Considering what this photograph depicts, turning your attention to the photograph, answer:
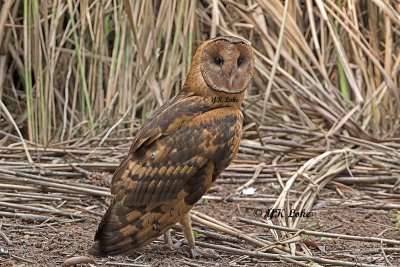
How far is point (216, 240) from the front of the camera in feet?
15.5

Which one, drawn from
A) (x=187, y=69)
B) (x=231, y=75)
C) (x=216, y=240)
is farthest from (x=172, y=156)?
(x=187, y=69)

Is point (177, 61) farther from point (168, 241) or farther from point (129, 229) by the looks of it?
point (129, 229)

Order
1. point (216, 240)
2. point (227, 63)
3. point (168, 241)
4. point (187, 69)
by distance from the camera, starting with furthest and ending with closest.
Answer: point (187, 69)
point (216, 240)
point (168, 241)
point (227, 63)

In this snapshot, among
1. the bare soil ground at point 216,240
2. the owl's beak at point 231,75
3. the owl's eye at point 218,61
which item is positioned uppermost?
the owl's eye at point 218,61

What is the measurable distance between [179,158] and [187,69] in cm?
212

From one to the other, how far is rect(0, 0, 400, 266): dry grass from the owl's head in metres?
1.44

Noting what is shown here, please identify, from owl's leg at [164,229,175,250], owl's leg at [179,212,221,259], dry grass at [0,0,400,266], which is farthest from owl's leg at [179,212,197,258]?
dry grass at [0,0,400,266]

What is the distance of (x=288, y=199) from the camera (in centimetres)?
524

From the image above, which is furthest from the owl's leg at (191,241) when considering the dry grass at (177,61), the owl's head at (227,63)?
the dry grass at (177,61)

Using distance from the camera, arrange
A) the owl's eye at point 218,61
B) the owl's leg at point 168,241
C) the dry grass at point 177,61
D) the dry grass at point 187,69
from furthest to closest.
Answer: the dry grass at point 177,61, the dry grass at point 187,69, the owl's leg at point 168,241, the owl's eye at point 218,61

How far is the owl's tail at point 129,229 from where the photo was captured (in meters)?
4.24

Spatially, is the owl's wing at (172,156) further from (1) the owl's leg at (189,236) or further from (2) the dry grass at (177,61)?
(2) the dry grass at (177,61)

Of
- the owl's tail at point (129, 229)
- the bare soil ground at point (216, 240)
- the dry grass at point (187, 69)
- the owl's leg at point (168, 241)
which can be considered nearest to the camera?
the owl's tail at point (129, 229)

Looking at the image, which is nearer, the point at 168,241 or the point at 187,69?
the point at 168,241
